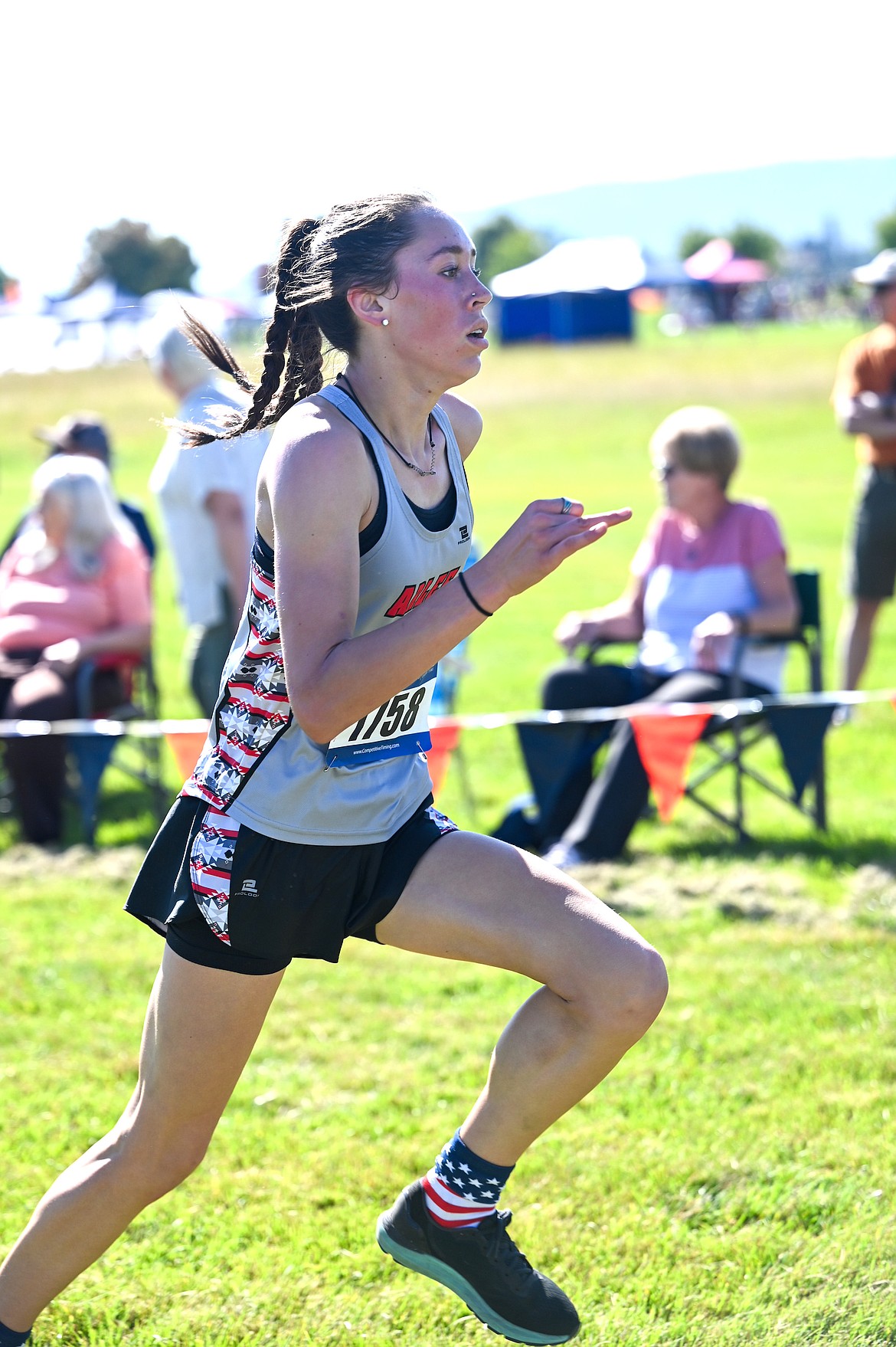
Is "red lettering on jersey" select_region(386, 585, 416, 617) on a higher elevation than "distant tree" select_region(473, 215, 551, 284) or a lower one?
higher

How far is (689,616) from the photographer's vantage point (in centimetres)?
603

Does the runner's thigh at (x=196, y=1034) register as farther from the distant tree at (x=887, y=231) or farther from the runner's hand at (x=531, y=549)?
the distant tree at (x=887, y=231)

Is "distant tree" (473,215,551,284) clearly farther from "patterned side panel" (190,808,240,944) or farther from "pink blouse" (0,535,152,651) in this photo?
"patterned side panel" (190,808,240,944)

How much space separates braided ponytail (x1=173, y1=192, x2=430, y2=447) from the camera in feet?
7.89

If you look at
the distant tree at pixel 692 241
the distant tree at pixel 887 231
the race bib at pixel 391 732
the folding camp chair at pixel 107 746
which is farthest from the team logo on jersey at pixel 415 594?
the distant tree at pixel 692 241

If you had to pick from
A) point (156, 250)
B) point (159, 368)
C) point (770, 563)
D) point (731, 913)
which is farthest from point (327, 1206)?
point (156, 250)

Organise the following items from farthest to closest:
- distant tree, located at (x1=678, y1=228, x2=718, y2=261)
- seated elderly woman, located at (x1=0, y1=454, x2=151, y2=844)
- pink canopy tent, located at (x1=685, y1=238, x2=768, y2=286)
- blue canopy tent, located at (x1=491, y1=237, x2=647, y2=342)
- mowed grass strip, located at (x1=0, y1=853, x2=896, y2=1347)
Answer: distant tree, located at (x1=678, y1=228, x2=718, y2=261)
pink canopy tent, located at (x1=685, y1=238, x2=768, y2=286)
blue canopy tent, located at (x1=491, y1=237, x2=647, y2=342)
seated elderly woman, located at (x1=0, y1=454, x2=151, y2=844)
mowed grass strip, located at (x1=0, y1=853, x2=896, y2=1347)

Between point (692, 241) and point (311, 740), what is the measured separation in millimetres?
122804

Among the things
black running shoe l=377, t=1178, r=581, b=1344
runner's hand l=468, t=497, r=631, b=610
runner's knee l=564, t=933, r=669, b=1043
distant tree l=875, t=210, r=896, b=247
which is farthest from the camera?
distant tree l=875, t=210, r=896, b=247

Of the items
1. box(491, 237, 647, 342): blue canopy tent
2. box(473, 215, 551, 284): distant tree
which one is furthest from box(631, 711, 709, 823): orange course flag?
box(473, 215, 551, 284): distant tree

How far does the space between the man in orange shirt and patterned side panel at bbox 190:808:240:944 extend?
5.59m

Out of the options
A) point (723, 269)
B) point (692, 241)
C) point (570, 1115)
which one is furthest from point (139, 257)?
point (570, 1115)

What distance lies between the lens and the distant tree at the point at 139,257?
94.3 m

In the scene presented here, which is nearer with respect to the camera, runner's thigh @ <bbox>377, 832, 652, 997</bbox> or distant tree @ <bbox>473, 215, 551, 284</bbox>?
runner's thigh @ <bbox>377, 832, 652, 997</bbox>
